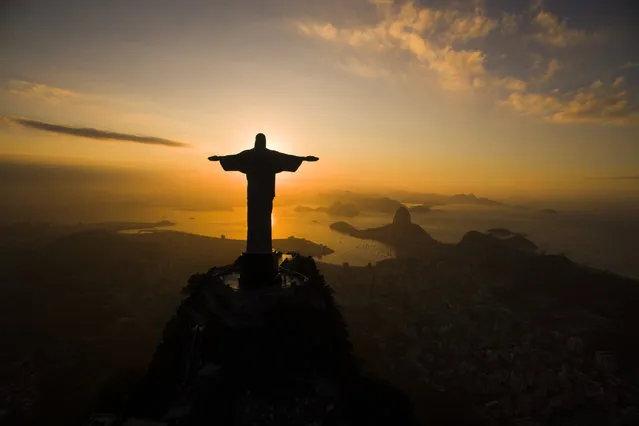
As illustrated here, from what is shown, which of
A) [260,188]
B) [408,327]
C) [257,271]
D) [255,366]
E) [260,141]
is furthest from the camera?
[408,327]

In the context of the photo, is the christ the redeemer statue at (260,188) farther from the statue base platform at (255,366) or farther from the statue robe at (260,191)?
the statue base platform at (255,366)

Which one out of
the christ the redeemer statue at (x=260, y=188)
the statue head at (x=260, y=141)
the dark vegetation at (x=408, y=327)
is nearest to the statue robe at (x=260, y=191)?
the christ the redeemer statue at (x=260, y=188)

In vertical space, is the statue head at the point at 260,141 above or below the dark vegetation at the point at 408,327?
above

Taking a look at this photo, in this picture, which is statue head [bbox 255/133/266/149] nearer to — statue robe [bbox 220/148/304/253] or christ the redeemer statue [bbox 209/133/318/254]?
christ the redeemer statue [bbox 209/133/318/254]

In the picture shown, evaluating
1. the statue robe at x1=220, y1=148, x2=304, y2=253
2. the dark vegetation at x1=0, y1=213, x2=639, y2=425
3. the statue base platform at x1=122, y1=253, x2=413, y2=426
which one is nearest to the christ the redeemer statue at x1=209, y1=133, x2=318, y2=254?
the statue robe at x1=220, y1=148, x2=304, y2=253

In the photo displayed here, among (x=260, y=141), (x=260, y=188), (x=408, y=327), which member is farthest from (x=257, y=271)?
(x=408, y=327)

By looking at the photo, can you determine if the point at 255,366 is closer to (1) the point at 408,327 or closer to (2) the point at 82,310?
(1) the point at 408,327

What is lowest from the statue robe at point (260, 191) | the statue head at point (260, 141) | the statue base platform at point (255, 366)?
the statue base platform at point (255, 366)
